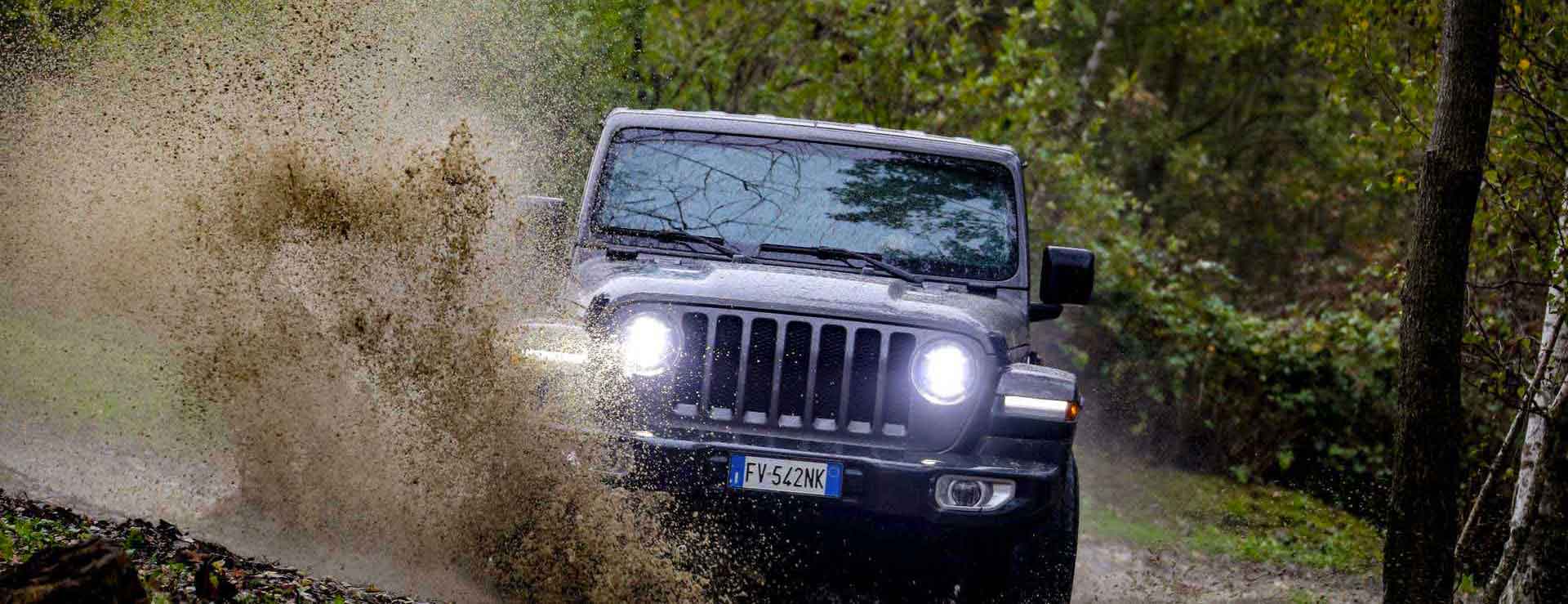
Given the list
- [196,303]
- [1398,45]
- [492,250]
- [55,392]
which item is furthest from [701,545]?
[1398,45]

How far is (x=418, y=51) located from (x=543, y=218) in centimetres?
394

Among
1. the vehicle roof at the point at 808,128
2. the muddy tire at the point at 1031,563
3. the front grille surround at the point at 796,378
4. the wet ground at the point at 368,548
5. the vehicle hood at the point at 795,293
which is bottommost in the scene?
the wet ground at the point at 368,548

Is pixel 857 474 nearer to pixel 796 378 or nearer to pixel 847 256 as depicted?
pixel 796 378

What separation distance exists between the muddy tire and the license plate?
2.41 ft

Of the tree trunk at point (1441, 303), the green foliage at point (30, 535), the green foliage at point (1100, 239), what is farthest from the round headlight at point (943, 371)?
the green foliage at point (1100, 239)

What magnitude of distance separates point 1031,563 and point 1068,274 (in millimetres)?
1598

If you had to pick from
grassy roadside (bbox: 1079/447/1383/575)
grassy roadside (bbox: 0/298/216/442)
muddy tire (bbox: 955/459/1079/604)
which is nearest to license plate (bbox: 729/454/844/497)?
muddy tire (bbox: 955/459/1079/604)

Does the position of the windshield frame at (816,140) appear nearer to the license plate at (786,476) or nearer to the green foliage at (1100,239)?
the license plate at (786,476)

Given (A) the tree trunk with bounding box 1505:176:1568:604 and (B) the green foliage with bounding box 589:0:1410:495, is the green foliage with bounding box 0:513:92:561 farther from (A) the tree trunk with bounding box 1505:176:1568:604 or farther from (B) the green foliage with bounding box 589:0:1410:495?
(B) the green foliage with bounding box 589:0:1410:495

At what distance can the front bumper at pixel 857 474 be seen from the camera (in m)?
5.31

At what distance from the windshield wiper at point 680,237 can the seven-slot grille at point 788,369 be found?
1003mm

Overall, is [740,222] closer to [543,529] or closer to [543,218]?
[543,218]

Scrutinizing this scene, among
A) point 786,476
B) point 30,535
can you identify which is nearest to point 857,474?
point 786,476

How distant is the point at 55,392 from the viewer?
27.4 ft
